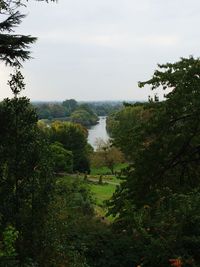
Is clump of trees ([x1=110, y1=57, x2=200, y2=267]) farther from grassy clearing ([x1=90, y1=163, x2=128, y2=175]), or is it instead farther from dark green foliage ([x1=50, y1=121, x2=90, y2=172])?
grassy clearing ([x1=90, y1=163, x2=128, y2=175])

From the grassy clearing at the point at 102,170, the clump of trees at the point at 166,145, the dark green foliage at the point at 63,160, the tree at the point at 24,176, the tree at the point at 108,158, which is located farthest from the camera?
the grassy clearing at the point at 102,170

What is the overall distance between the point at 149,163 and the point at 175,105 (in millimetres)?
1956

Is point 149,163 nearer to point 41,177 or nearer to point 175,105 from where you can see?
point 175,105

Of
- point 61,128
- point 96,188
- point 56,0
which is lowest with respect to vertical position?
point 96,188

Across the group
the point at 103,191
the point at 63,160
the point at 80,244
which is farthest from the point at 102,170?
the point at 80,244

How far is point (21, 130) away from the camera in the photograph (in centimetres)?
848

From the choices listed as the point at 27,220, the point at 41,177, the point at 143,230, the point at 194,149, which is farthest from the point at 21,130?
the point at 194,149

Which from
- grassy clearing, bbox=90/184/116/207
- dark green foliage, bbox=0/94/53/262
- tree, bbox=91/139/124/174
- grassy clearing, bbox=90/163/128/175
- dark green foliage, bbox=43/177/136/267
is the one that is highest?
dark green foliage, bbox=0/94/53/262

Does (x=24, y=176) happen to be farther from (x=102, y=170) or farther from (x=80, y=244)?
(x=102, y=170)

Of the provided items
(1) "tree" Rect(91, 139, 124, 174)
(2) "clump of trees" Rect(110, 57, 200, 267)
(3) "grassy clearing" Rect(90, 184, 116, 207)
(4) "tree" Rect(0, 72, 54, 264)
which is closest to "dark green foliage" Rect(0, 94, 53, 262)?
(4) "tree" Rect(0, 72, 54, 264)

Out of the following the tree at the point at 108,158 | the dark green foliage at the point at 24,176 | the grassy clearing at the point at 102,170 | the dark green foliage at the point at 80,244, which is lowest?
the grassy clearing at the point at 102,170

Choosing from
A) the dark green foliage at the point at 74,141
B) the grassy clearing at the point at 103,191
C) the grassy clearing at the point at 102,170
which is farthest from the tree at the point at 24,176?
the grassy clearing at the point at 102,170

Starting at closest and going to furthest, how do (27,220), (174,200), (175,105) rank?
1. (27,220)
2. (174,200)
3. (175,105)

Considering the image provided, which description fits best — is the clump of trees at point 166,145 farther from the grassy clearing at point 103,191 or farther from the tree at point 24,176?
the grassy clearing at point 103,191
